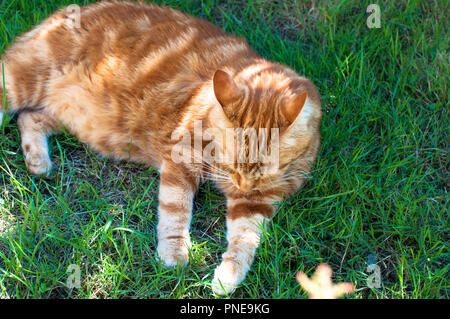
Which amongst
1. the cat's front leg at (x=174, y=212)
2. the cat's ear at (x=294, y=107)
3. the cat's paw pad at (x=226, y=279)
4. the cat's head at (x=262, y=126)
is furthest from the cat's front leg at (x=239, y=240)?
the cat's ear at (x=294, y=107)

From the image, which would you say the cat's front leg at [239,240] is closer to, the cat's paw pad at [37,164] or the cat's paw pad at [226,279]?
the cat's paw pad at [226,279]

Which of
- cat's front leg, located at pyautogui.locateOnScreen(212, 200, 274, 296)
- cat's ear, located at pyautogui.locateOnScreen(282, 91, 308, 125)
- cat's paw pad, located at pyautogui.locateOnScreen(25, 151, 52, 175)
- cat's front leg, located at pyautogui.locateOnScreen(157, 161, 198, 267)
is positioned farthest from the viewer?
cat's paw pad, located at pyautogui.locateOnScreen(25, 151, 52, 175)

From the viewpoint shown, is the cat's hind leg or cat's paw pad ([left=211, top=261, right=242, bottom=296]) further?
the cat's hind leg

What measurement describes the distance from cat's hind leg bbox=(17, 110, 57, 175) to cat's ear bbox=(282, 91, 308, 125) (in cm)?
154

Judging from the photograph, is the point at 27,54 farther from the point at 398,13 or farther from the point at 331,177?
the point at 398,13

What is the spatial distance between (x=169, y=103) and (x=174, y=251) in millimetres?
891

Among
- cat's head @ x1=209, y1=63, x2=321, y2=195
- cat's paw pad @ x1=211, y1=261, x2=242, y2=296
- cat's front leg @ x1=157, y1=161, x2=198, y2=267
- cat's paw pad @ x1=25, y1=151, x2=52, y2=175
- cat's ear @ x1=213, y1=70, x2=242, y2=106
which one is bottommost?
cat's paw pad @ x1=211, y1=261, x2=242, y2=296

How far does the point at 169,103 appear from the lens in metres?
2.85

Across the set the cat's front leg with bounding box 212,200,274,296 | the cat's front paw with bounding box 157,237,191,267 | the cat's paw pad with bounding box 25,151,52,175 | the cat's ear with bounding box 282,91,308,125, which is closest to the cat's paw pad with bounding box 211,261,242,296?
the cat's front leg with bounding box 212,200,274,296

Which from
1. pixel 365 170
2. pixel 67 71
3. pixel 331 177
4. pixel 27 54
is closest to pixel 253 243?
pixel 331 177

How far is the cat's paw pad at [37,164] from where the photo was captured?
290 cm

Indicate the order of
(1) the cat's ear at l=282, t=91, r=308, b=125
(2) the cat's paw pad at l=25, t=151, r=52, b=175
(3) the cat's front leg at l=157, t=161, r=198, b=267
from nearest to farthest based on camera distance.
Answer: (1) the cat's ear at l=282, t=91, r=308, b=125 → (3) the cat's front leg at l=157, t=161, r=198, b=267 → (2) the cat's paw pad at l=25, t=151, r=52, b=175

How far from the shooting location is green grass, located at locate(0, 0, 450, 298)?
2463mm

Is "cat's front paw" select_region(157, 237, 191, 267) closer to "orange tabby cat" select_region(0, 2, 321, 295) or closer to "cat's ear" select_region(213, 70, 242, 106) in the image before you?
"orange tabby cat" select_region(0, 2, 321, 295)
